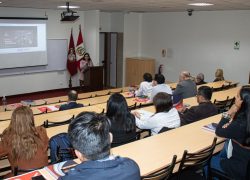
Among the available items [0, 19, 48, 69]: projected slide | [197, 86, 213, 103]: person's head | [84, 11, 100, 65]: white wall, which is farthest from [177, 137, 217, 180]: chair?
[84, 11, 100, 65]: white wall

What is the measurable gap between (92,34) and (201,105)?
21.4 ft

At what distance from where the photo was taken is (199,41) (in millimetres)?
9672

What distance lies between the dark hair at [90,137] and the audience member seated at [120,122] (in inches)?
66.7

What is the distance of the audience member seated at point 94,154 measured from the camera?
1.60 meters

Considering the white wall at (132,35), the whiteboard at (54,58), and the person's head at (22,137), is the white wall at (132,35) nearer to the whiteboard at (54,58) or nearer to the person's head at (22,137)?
the whiteboard at (54,58)

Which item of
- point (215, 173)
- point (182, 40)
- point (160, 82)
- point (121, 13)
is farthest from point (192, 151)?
point (121, 13)

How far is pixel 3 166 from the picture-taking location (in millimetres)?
3457

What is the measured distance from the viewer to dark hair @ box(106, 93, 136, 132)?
11.2 ft

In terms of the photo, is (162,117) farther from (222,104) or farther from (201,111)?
(222,104)

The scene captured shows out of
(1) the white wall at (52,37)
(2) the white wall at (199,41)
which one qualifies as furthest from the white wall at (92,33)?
(2) the white wall at (199,41)

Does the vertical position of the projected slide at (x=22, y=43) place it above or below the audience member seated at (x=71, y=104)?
above

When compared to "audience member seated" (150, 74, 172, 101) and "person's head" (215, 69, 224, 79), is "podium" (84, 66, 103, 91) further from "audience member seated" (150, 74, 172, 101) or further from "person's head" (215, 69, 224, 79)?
"audience member seated" (150, 74, 172, 101)

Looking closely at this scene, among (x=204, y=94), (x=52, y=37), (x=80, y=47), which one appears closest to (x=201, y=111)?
(x=204, y=94)

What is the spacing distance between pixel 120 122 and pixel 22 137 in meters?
1.08
